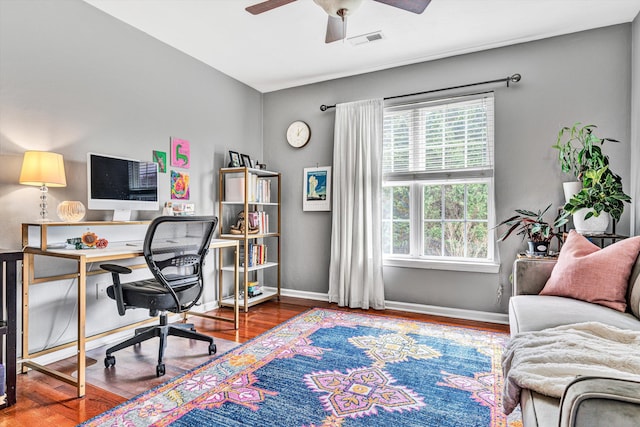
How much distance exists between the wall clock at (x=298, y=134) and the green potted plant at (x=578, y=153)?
8.02 ft

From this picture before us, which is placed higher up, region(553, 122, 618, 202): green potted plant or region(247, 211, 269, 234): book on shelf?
region(553, 122, 618, 202): green potted plant

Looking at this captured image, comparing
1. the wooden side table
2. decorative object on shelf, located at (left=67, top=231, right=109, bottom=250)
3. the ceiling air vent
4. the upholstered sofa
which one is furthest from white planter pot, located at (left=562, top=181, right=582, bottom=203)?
the wooden side table

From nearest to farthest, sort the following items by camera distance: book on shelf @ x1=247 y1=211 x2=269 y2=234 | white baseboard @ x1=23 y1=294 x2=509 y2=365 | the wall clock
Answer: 1. white baseboard @ x1=23 y1=294 x2=509 y2=365
2. book on shelf @ x1=247 y1=211 x2=269 y2=234
3. the wall clock

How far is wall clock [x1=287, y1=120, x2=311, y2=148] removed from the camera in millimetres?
4137

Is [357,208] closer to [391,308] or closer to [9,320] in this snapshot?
[391,308]

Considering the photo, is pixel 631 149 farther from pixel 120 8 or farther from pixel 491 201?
pixel 120 8

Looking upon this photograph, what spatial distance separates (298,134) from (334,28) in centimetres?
193

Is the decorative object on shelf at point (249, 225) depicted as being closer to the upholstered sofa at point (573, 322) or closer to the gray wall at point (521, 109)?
the gray wall at point (521, 109)

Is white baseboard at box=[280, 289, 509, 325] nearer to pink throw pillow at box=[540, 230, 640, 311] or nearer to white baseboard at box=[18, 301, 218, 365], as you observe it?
pink throw pillow at box=[540, 230, 640, 311]

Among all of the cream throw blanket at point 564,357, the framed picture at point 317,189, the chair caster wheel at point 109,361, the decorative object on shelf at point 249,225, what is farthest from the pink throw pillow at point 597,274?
the chair caster wheel at point 109,361

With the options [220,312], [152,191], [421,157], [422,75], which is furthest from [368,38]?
[220,312]

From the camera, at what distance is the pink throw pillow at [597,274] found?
6.33 ft

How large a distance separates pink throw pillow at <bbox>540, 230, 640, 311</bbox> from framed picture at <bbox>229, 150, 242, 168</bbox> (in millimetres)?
2969

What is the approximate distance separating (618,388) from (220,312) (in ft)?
11.0
